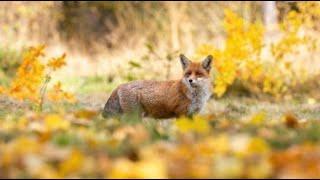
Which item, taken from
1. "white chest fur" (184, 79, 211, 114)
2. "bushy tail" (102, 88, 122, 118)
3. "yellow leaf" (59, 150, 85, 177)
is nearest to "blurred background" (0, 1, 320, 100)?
"white chest fur" (184, 79, 211, 114)

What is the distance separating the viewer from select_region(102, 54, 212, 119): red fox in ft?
26.2

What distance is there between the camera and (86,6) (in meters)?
21.3

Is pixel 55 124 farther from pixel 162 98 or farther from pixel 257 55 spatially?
pixel 257 55

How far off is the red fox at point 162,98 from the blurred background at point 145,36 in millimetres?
3584

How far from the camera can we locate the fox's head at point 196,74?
8078 mm

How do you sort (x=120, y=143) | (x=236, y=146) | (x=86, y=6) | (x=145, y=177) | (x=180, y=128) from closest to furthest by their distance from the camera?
(x=145, y=177) → (x=236, y=146) → (x=120, y=143) → (x=180, y=128) → (x=86, y=6)

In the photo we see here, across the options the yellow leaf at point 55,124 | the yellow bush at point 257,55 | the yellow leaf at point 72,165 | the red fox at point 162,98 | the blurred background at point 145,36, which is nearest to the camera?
the yellow leaf at point 72,165

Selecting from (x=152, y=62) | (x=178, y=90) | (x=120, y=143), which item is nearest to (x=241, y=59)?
(x=152, y=62)

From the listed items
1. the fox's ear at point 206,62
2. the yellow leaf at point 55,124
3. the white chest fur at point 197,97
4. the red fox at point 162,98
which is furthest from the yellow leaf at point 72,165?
the fox's ear at point 206,62

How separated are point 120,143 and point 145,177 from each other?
2.48 feet

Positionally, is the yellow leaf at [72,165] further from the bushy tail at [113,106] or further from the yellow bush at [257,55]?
the yellow bush at [257,55]

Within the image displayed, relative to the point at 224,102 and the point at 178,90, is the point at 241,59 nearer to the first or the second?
the point at 224,102

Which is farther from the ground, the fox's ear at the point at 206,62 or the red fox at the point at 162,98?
the fox's ear at the point at 206,62

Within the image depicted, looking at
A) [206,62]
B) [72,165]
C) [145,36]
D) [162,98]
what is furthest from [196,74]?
[145,36]
